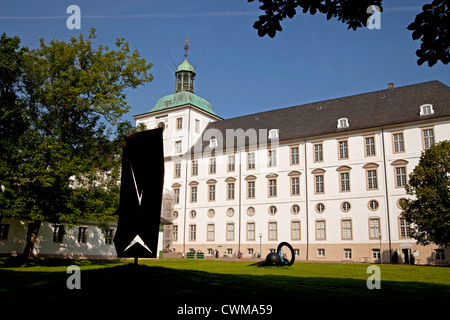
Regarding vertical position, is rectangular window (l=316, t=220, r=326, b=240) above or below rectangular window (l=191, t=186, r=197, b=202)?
below

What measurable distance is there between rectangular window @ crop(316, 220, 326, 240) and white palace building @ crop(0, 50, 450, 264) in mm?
105

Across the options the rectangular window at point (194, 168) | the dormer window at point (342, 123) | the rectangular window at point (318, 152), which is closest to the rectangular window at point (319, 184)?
the rectangular window at point (318, 152)

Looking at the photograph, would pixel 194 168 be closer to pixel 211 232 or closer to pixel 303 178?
pixel 211 232

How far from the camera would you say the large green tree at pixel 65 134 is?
22.6 meters

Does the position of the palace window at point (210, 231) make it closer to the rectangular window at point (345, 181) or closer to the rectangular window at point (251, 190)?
the rectangular window at point (251, 190)

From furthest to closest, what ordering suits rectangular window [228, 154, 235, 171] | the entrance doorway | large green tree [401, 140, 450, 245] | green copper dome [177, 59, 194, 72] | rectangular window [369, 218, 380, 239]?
green copper dome [177, 59, 194, 72] → rectangular window [228, 154, 235, 171] → rectangular window [369, 218, 380, 239] → the entrance doorway → large green tree [401, 140, 450, 245]

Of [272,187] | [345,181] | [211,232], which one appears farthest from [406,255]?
[211,232]

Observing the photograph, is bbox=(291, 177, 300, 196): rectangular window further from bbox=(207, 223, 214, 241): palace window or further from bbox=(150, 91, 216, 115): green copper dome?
bbox=(150, 91, 216, 115): green copper dome

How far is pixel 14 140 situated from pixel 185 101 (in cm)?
3689

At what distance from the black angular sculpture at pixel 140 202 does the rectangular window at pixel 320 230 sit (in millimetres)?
32872

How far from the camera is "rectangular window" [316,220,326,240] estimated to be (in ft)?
143

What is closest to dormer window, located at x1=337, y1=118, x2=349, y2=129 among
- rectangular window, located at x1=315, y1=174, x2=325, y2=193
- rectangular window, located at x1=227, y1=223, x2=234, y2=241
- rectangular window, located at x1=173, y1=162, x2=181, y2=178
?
rectangular window, located at x1=315, y1=174, x2=325, y2=193

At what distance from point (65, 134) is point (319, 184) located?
28.1m
